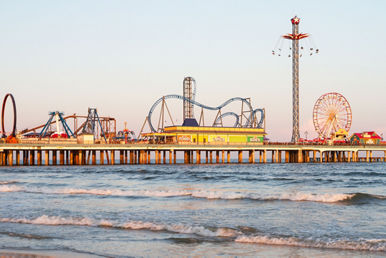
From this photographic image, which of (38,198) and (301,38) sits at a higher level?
(301,38)

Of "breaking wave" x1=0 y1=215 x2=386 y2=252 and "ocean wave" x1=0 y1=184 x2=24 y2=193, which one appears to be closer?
"breaking wave" x1=0 y1=215 x2=386 y2=252

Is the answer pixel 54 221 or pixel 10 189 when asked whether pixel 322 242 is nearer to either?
pixel 54 221

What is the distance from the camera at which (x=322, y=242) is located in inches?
448

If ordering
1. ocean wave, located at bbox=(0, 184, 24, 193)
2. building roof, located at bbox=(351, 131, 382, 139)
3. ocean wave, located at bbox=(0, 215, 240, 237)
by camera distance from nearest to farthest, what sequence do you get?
ocean wave, located at bbox=(0, 215, 240, 237) → ocean wave, located at bbox=(0, 184, 24, 193) → building roof, located at bbox=(351, 131, 382, 139)

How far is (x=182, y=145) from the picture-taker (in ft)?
Answer: 222

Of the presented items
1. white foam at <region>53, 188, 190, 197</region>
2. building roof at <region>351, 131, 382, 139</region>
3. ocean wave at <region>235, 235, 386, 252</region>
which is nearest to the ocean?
ocean wave at <region>235, 235, 386, 252</region>

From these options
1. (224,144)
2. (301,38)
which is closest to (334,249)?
(224,144)

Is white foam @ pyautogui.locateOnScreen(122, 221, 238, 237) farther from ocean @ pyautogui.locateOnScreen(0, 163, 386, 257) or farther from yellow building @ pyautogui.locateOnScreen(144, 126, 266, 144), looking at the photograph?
yellow building @ pyautogui.locateOnScreen(144, 126, 266, 144)

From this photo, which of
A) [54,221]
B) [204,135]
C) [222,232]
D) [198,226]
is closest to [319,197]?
[198,226]

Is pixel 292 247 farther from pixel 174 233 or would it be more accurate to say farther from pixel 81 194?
pixel 81 194

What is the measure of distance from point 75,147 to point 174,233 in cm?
4991

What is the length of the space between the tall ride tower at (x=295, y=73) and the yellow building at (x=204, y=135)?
12097 millimetres

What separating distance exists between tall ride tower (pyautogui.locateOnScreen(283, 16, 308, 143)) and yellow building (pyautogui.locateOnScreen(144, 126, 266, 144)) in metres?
12.1

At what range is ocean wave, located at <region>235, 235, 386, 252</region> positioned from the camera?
10.9 meters
